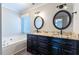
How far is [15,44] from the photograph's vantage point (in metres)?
1.45

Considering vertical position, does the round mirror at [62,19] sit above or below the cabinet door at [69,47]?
above

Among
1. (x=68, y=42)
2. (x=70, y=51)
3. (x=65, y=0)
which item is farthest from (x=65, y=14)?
(x=65, y=0)

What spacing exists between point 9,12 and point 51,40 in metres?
0.96

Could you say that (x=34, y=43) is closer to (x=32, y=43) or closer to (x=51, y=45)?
(x=32, y=43)

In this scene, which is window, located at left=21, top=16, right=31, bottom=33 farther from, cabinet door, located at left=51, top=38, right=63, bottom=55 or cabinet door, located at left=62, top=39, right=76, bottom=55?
cabinet door, located at left=62, top=39, right=76, bottom=55

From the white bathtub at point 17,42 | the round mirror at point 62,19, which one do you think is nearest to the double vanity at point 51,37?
the round mirror at point 62,19

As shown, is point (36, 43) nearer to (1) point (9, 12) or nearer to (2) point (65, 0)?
(1) point (9, 12)

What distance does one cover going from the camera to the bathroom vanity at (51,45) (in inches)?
49.8

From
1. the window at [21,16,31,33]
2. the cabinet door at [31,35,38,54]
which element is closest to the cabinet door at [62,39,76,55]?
the cabinet door at [31,35,38,54]

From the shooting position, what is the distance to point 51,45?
1.49 metres

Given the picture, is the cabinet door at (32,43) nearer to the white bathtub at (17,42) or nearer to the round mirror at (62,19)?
the white bathtub at (17,42)

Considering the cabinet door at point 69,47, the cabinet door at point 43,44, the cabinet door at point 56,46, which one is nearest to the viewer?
the cabinet door at point 69,47

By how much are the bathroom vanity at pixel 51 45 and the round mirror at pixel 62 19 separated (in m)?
0.30

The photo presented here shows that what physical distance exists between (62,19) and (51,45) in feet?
1.90
